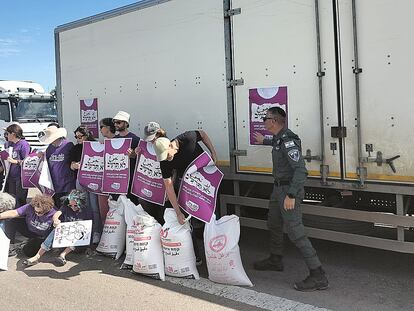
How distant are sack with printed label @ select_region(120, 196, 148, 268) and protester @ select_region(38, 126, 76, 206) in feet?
4.02

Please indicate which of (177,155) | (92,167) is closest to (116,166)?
(92,167)

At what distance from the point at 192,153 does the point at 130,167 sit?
1125mm

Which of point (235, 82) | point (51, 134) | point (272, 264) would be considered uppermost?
point (235, 82)

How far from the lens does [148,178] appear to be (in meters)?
5.55

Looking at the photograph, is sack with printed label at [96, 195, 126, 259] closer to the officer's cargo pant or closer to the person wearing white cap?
the person wearing white cap

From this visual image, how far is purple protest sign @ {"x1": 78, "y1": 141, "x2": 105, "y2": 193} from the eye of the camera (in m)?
6.04

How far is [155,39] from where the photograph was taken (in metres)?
6.11

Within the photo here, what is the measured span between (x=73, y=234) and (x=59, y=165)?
111 cm

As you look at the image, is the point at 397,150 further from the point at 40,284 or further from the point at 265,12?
the point at 40,284

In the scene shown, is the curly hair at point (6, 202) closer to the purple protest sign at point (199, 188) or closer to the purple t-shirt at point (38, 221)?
the purple t-shirt at point (38, 221)

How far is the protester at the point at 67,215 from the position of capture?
18.4ft

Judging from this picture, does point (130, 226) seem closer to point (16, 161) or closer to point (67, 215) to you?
point (67, 215)

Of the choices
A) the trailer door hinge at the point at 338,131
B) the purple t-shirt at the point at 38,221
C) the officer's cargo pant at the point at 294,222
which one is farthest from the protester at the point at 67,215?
the trailer door hinge at the point at 338,131

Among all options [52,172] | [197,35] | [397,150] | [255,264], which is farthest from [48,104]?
[397,150]
